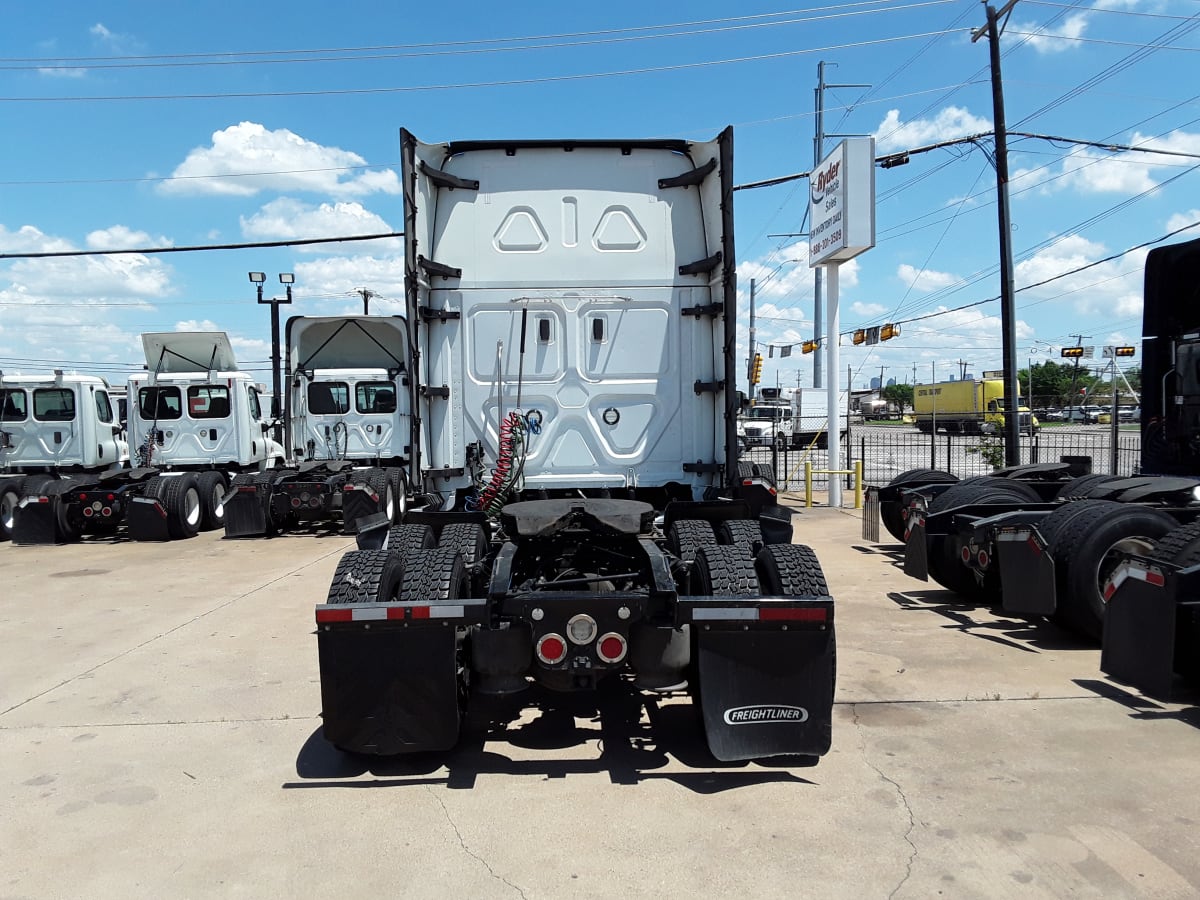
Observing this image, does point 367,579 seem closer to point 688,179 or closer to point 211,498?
point 688,179

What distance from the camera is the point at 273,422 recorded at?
1631cm

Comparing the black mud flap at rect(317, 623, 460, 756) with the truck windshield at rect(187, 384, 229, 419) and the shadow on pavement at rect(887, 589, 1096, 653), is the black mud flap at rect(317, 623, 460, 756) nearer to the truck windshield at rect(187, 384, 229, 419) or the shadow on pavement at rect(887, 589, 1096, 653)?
the shadow on pavement at rect(887, 589, 1096, 653)

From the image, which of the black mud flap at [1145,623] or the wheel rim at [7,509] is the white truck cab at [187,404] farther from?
the black mud flap at [1145,623]

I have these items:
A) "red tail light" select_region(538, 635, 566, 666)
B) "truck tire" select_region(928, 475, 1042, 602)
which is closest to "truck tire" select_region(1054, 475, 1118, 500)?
"truck tire" select_region(928, 475, 1042, 602)

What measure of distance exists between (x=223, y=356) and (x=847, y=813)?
Result: 1495 cm

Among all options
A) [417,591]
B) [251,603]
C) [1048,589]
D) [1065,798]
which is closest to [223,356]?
[251,603]

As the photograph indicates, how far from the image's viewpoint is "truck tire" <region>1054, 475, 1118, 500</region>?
7.91 metres

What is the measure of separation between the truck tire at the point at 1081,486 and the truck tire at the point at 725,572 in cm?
482

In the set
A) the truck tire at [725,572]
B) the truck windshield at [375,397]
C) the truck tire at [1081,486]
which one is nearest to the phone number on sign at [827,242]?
the truck tire at [1081,486]

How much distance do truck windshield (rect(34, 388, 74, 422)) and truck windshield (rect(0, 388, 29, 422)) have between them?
22cm

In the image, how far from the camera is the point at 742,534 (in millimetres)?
5172

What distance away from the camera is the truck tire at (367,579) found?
425 centimetres

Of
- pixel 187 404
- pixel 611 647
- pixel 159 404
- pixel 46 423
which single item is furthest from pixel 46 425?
pixel 611 647

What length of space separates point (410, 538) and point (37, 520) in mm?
11953
